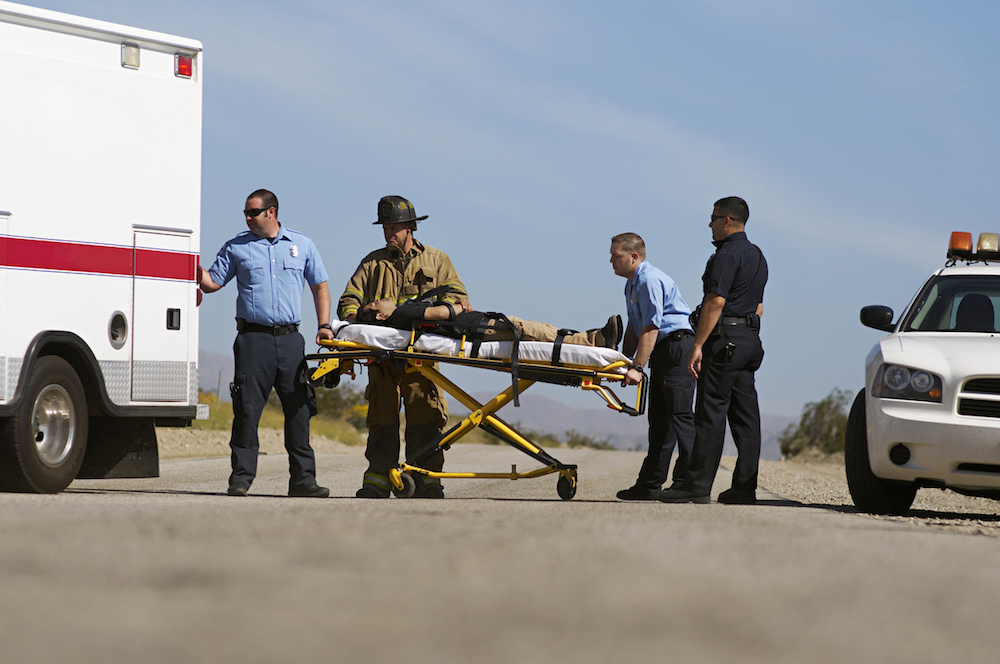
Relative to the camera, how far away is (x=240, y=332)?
8227mm

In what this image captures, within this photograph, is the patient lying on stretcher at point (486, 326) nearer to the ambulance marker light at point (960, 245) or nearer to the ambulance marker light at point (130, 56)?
the ambulance marker light at point (130, 56)

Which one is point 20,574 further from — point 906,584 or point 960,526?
point 960,526

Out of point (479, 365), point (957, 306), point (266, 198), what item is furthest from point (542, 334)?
point (957, 306)

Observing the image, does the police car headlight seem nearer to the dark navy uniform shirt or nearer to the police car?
the police car

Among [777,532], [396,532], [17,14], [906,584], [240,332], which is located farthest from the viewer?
[240,332]

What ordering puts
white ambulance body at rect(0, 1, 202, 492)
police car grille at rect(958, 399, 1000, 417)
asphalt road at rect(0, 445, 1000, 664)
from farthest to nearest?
1. white ambulance body at rect(0, 1, 202, 492)
2. police car grille at rect(958, 399, 1000, 417)
3. asphalt road at rect(0, 445, 1000, 664)

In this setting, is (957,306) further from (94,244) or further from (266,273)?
(94,244)

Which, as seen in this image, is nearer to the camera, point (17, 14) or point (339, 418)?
point (17, 14)

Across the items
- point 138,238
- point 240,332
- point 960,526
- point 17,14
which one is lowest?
point 960,526


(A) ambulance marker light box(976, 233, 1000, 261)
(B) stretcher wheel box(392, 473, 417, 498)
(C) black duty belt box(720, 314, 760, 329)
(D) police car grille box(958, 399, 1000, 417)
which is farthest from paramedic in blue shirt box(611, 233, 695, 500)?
(A) ambulance marker light box(976, 233, 1000, 261)

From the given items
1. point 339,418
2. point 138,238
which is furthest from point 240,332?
point 339,418

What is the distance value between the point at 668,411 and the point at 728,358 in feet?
2.23

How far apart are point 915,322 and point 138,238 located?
5.65 m

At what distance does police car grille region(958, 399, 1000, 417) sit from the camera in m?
7.21
